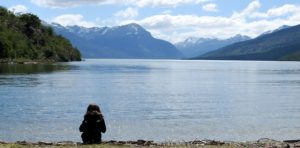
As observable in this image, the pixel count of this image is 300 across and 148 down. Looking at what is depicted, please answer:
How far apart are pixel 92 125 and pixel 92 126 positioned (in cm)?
6

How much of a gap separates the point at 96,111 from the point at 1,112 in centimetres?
3311

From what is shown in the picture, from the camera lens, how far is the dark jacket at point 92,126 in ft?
98.2

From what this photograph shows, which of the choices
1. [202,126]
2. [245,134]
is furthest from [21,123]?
[245,134]

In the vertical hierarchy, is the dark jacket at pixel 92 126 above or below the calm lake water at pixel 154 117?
above

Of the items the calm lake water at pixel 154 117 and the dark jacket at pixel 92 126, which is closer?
the dark jacket at pixel 92 126

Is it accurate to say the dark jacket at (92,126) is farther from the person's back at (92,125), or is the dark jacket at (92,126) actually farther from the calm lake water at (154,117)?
the calm lake water at (154,117)

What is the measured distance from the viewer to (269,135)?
46.7 m

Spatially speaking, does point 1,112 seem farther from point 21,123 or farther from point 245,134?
point 245,134

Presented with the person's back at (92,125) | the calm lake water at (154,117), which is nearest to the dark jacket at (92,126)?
the person's back at (92,125)

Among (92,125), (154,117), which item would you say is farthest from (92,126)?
(154,117)

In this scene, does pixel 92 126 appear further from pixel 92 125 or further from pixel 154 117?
pixel 154 117

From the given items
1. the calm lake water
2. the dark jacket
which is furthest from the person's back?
the calm lake water

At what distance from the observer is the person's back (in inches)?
1176

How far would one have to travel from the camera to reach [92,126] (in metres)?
30.1
